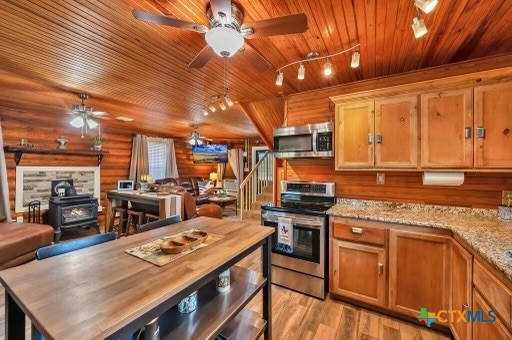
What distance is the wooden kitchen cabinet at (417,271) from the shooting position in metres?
1.87

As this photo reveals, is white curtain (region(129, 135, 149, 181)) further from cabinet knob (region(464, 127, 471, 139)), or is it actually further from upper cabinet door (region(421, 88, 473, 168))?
cabinet knob (region(464, 127, 471, 139))

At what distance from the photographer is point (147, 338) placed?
3.28 feet

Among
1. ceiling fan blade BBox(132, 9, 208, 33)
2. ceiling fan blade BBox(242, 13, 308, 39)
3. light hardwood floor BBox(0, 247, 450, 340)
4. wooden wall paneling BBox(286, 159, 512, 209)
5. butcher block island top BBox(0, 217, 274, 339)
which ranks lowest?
light hardwood floor BBox(0, 247, 450, 340)

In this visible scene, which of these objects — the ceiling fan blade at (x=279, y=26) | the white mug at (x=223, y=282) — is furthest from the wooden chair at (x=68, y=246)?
the ceiling fan blade at (x=279, y=26)

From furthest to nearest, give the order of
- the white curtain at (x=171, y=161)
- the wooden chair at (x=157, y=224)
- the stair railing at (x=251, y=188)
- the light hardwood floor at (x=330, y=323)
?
the white curtain at (x=171, y=161), the stair railing at (x=251, y=188), the light hardwood floor at (x=330, y=323), the wooden chair at (x=157, y=224)

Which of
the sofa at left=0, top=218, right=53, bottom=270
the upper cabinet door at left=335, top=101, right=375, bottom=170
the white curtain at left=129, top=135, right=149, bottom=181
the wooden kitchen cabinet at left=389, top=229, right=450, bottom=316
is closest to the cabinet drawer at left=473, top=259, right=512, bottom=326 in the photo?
the wooden kitchen cabinet at left=389, top=229, right=450, bottom=316

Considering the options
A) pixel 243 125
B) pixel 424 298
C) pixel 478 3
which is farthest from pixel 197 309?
pixel 243 125

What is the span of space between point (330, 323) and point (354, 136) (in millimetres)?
1873

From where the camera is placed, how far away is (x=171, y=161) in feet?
24.6

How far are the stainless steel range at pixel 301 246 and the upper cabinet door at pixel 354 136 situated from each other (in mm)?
608

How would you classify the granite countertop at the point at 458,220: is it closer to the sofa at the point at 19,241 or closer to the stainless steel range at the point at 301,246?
the stainless steel range at the point at 301,246

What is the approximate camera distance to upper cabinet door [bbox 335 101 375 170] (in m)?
2.45

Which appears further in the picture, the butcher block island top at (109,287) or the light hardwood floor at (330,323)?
the light hardwood floor at (330,323)

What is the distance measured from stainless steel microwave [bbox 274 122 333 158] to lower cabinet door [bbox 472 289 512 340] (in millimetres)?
1700
